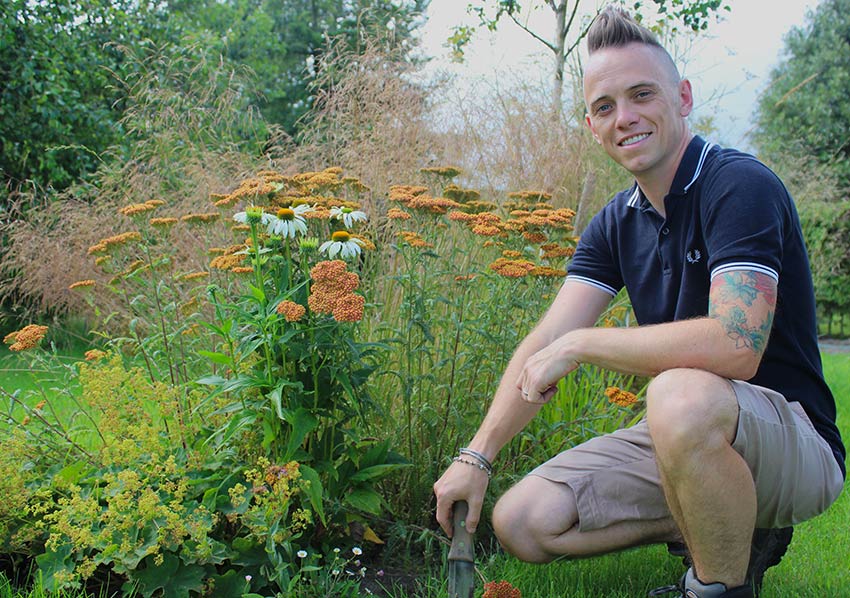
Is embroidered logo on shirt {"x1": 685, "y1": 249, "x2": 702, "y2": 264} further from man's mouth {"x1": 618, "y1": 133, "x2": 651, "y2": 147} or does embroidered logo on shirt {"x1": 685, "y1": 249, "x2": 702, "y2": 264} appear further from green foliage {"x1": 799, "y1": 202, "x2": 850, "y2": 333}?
green foliage {"x1": 799, "y1": 202, "x2": 850, "y2": 333}

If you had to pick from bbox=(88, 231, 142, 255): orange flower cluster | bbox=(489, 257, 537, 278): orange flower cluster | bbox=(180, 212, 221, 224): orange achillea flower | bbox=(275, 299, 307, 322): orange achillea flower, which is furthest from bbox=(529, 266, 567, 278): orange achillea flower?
bbox=(88, 231, 142, 255): orange flower cluster

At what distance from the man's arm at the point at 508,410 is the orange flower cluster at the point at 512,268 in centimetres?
16

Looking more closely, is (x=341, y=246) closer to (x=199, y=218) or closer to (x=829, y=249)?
(x=199, y=218)

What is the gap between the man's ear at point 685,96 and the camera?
2.22m

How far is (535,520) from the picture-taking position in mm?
2051

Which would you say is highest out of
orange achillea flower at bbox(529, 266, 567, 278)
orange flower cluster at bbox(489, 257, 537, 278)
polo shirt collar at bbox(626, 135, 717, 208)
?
polo shirt collar at bbox(626, 135, 717, 208)

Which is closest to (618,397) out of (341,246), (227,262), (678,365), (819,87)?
(678,365)

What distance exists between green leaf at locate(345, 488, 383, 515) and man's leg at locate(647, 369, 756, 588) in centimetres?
78

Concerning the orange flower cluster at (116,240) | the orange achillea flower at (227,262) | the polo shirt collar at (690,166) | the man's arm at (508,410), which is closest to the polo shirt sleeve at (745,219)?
the polo shirt collar at (690,166)

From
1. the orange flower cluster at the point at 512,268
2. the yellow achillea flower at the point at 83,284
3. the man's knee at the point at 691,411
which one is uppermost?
the orange flower cluster at the point at 512,268

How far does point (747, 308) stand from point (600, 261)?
0.70 metres

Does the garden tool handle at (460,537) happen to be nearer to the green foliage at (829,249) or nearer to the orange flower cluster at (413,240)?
the orange flower cluster at (413,240)

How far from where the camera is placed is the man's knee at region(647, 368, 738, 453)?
5.65 feet

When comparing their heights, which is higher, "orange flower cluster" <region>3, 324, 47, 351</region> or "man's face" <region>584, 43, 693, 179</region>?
"man's face" <region>584, 43, 693, 179</region>
